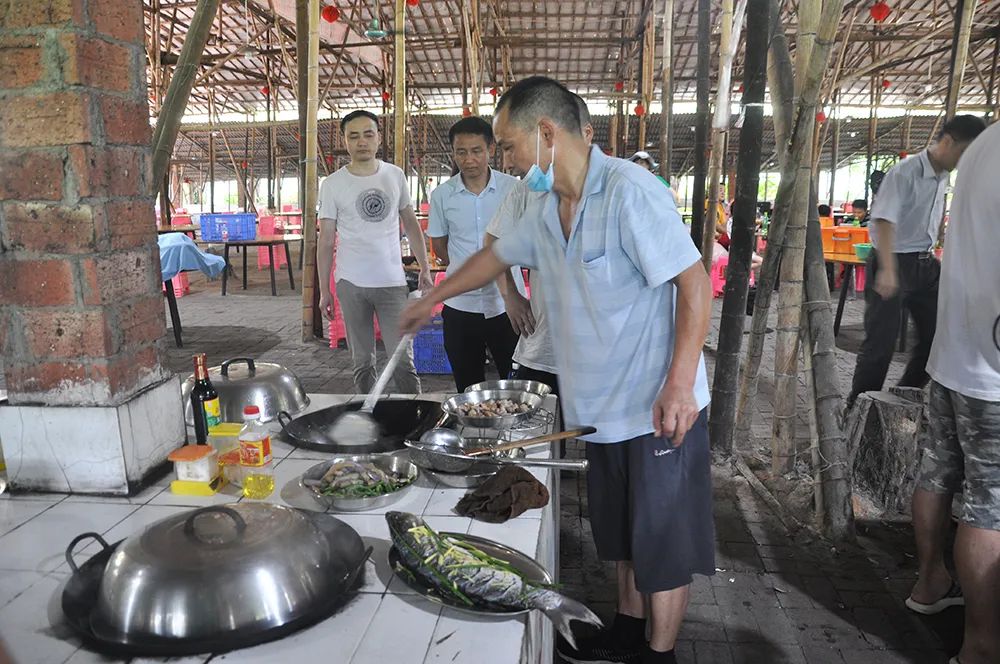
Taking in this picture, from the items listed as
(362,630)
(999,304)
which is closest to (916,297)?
(999,304)

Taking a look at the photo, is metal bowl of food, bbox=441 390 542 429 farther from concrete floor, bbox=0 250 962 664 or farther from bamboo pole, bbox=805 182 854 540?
bamboo pole, bbox=805 182 854 540

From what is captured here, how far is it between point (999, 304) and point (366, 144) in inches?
124

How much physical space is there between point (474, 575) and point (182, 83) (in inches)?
84.8

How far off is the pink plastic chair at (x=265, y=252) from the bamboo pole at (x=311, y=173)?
19.2ft

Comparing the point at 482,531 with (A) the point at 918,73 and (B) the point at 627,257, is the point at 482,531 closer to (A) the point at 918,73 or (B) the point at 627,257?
(B) the point at 627,257

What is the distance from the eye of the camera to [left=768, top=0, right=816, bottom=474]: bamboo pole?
3072 millimetres

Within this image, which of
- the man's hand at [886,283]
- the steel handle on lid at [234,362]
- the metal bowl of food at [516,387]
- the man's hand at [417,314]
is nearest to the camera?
the man's hand at [417,314]

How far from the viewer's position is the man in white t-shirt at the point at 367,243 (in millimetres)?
4066

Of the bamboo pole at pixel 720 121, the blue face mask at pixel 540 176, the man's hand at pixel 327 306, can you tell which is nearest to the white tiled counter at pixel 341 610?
the blue face mask at pixel 540 176

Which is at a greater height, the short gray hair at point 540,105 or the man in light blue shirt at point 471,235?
the short gray hair at point 540,105

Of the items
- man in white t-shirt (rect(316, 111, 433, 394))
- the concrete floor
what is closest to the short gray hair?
the concrete floor

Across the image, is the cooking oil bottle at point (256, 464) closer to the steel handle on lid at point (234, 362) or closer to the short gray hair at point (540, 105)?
the steel handle on lid at point (234, 362)

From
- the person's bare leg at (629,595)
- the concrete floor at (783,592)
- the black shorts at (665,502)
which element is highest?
the black shorts at (665,502)

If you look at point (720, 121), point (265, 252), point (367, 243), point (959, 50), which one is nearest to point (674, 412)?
point (367, 243)
